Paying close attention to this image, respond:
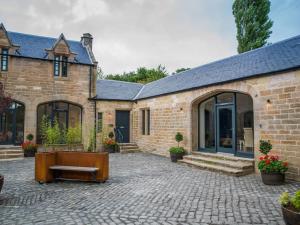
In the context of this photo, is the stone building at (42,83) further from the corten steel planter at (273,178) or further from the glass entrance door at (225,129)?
the corten steel planter at (273,178)

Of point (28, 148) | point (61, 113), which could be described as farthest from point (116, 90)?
point (28, 148)

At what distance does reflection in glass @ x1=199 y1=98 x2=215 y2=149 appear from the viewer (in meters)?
12.3

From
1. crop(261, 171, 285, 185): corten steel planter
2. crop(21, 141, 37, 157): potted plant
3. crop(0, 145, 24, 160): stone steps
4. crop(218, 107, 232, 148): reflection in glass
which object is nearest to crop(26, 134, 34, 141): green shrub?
crop(21, 141, 37, 157): potted plant

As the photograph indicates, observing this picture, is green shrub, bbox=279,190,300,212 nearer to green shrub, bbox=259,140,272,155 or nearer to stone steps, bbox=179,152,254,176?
green shrub, bbox=259,140,272,155

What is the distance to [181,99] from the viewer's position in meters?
13.0

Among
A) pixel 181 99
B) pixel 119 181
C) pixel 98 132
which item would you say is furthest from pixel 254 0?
pixel 119 181

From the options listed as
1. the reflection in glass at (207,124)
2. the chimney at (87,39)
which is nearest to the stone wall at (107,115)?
the chimney at (87,39)

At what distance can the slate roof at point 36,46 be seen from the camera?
49.1 ft

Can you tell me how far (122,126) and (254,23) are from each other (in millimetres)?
17087

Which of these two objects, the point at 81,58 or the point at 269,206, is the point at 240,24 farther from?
the point at 269,206

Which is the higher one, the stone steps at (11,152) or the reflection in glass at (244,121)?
the reflection in glass at (244,121)

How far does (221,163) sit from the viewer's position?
970 cm

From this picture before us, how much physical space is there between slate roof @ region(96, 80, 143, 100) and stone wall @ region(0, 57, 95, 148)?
3.51 ft

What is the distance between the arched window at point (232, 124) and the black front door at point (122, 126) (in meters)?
6.99
